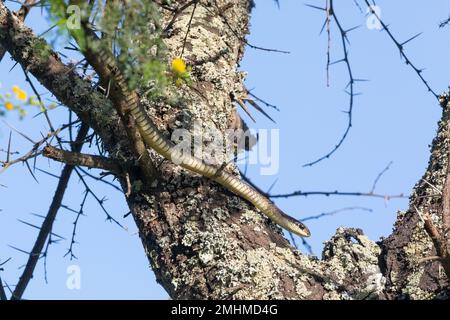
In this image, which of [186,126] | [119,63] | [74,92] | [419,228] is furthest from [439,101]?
[119,63]

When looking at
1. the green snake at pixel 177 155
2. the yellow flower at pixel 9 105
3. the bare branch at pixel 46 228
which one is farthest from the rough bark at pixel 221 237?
the bare branch at pixel 46 228

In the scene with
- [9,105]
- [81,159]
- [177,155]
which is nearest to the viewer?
[9,105]

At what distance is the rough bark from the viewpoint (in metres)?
4.02

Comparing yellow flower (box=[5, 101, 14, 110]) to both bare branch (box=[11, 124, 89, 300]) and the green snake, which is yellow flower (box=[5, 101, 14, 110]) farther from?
bare branch (box=[11, 124, 89, 300])

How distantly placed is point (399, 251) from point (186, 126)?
1454 mm

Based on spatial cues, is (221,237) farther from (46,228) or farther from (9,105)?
(46,228)

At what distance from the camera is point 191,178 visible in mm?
4422

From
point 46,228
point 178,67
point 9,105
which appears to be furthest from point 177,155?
point 46,228

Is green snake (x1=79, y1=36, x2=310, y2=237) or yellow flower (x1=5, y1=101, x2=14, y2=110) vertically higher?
green snake (x1=79, y1=36, x2=310, y2=237)

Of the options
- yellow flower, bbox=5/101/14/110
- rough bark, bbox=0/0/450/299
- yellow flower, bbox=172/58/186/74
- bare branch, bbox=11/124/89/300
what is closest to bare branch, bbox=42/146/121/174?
rough bark, bbox=0/0/450/299

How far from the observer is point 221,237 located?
4.11 metres

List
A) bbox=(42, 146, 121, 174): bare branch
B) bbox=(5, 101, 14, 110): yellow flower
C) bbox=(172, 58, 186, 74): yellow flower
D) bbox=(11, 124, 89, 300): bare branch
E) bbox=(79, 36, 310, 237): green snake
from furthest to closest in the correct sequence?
bbox=(11, 124, 89, 300): bare branch → bbox=(172, 58, 186, 74): yellow flower → bbox=(42, 146, 121, 174): bare branch → bbox=(79, 36, 310, 237): green snake → bbox=(5, 101, 14, 110): yellow flower

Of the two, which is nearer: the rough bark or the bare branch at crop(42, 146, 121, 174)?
the rough bark
